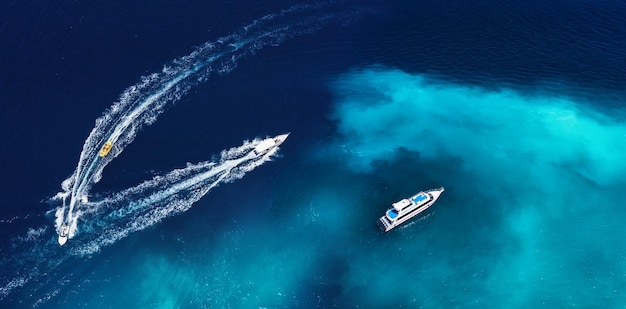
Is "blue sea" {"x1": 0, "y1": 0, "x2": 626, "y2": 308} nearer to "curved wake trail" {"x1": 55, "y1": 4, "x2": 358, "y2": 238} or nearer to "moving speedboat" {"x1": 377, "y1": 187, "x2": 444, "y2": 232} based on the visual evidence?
"curved wake trail" {"x1": 55, "y1": 4, "x2": 358, "y2": 238}

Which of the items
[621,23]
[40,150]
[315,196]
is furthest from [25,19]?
[621,23]

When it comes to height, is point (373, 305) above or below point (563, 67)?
below

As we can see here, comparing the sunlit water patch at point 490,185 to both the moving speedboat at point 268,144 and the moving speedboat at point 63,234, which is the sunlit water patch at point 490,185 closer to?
the moving speedboat at point 268,144

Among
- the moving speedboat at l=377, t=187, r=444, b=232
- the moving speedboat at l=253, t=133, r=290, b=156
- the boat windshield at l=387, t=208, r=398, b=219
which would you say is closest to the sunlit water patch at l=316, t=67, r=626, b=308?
the moving speedboat at l=377, t=187, r=444, b=232

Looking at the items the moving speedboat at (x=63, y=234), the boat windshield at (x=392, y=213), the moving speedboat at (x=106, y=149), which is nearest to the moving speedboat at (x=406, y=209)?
the boat windshield at (x=392, y=213)

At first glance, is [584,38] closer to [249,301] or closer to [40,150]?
[249,301]

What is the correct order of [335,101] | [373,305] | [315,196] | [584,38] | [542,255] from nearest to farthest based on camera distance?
[373,305], [542,255], [315,196], [335,101], [584,38]
